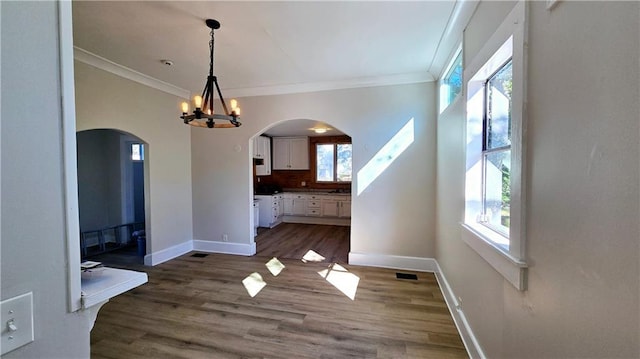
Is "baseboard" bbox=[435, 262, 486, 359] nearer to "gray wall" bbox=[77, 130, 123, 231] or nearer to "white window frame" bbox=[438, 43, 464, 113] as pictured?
"white window frame" bbox=[438, 43, 464, 113]

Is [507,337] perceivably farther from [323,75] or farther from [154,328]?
[323,75]

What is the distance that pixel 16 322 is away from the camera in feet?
2.01

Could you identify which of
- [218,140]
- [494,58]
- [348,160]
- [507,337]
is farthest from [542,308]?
[348,160]

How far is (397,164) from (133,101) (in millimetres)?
3963

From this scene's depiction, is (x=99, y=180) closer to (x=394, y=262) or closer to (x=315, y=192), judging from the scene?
(x=315, y=192)

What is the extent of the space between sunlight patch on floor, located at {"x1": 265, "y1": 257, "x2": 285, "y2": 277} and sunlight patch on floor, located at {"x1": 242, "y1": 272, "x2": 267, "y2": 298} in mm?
228

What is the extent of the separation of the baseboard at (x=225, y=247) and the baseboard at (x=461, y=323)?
3.06 metres

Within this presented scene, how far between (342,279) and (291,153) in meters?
4.86

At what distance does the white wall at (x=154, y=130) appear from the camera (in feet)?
10.5

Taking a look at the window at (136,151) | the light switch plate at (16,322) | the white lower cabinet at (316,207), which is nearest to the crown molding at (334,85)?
the window at (136,151)

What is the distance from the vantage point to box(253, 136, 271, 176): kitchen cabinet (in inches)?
275

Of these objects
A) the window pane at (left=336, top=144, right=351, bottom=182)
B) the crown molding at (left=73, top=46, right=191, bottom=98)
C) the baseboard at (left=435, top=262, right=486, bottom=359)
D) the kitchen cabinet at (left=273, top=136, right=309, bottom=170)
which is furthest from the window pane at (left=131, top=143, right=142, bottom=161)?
the baseboard at (left=435, top=262, right=486, bottom=359)

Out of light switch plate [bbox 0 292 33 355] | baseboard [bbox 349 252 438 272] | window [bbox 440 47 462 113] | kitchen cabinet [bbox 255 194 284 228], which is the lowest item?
baseboard [bbox 349 252 438 272]

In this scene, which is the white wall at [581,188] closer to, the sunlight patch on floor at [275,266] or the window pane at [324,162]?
the sunlight patch on floor at [275,266]
